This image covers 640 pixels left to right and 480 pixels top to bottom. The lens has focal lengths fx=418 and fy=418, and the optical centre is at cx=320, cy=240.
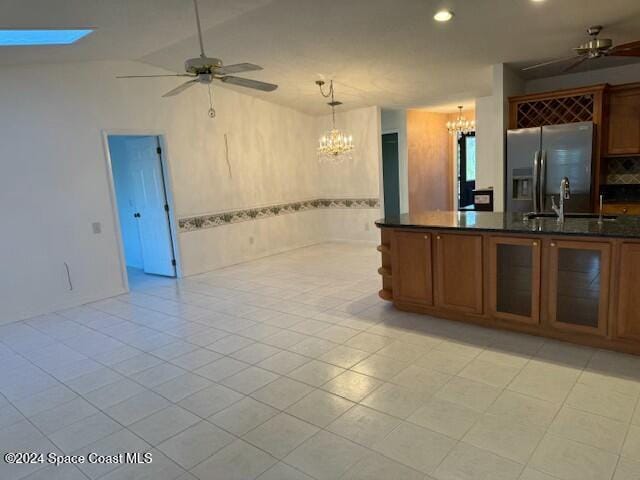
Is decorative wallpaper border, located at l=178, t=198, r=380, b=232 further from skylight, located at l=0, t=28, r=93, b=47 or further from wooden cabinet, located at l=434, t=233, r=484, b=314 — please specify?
wooden cabinet, located at l=434, t=233, r=484, b=314

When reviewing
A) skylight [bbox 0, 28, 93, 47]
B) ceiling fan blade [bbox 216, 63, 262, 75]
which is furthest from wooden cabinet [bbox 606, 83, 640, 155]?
skylight [bbox 0, 28, 93, 47]

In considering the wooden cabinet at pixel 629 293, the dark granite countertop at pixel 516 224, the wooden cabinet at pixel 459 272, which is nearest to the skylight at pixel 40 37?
the dark granite countertop at pixel 516 224

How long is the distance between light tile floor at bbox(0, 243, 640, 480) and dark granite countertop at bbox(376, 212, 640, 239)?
873mm

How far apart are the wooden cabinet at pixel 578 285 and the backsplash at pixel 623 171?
2850mm

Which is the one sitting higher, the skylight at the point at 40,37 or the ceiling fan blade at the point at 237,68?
the skylight at the point at 40,37

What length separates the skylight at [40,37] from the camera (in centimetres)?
391

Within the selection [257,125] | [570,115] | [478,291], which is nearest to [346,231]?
[257,125]

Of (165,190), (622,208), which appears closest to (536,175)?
(622,208)

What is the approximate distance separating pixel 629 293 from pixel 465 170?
692 centimetres

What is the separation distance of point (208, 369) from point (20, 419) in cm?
119

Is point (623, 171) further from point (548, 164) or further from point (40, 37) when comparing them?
point (40, 37)

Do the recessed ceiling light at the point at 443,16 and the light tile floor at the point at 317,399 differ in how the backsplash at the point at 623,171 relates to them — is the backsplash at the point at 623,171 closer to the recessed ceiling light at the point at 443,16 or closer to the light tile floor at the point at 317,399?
the recessed ceiling light at the point at 443,16

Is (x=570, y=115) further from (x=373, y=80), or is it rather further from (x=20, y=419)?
(x=20, y=419)

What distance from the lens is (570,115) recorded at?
500 cm
